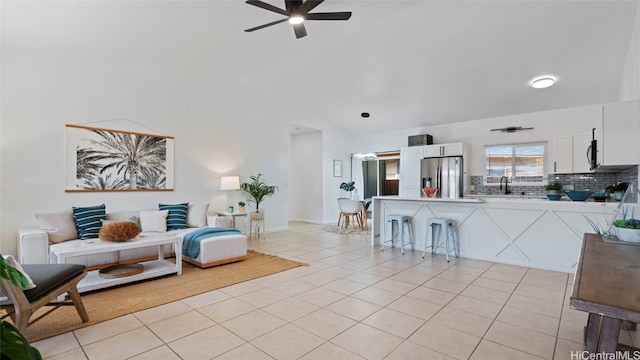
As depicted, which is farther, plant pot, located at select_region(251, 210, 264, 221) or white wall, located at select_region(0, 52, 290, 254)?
plant pot, located at select_region(251, 210, 264, 221)

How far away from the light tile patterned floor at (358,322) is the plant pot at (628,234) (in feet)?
2.44

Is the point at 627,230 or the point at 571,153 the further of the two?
the point at 571,153

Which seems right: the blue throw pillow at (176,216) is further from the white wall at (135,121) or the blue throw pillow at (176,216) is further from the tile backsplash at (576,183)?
the tile backsplash at (576,183)

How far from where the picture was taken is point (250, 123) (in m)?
6.94

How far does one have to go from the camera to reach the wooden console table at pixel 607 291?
1128mm

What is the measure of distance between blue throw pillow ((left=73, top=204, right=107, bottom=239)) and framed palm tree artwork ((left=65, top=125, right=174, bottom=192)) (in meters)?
0.56

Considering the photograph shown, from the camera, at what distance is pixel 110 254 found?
168 inches

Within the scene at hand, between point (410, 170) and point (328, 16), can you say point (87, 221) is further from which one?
point (410, 170)

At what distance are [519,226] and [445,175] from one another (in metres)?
2.99

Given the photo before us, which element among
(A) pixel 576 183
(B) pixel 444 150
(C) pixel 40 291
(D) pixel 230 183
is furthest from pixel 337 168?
(C) pixel 40 291

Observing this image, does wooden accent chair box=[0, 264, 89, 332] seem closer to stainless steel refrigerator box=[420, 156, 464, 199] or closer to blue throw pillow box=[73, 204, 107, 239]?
blue throw pillow box=[73, 204, 107, 239]

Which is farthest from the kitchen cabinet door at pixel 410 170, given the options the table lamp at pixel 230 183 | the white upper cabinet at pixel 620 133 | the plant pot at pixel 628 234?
the plant pot at pixel 628 234

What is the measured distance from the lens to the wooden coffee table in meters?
3.25

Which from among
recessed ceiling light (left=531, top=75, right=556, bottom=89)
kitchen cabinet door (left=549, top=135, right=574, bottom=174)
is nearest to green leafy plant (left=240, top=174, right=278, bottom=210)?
recessed ceiling light (left=531, top=75, right=556, bottom=89)
